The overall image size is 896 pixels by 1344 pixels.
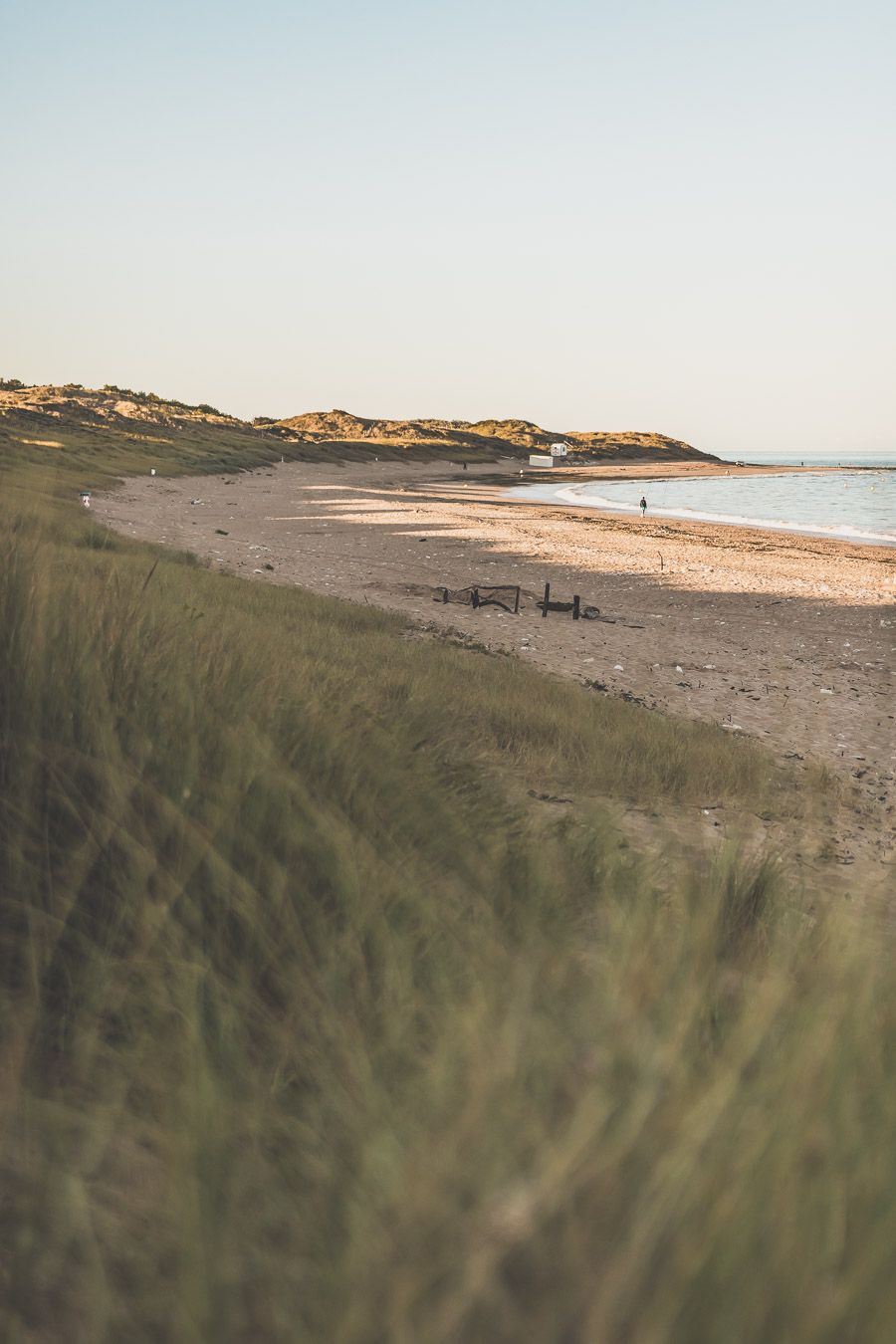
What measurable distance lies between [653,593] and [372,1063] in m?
18.8

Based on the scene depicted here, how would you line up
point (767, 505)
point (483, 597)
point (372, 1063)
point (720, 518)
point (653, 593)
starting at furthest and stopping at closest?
1. point (767, 505)
2. point (720, 518)
3. point (653, 593)
4. point (483, 597)
5. point (372, 1063)

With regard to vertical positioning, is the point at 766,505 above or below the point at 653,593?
above

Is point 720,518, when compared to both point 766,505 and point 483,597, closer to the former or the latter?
point 766,505

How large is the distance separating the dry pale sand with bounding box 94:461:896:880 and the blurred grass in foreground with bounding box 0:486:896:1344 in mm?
884

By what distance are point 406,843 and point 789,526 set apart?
43.2 meters

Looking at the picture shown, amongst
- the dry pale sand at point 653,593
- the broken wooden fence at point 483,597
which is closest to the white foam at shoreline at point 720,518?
the dry pale sand at point 653,593

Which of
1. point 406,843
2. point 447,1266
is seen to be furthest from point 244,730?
point 447,1266

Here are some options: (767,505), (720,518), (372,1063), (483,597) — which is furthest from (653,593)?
(767,505)

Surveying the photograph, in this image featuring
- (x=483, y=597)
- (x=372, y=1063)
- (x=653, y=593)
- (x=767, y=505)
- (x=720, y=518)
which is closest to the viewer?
(x=372, y=1063)

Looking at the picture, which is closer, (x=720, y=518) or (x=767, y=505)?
(x=720, y=518)

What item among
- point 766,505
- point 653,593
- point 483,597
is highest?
point 766,505

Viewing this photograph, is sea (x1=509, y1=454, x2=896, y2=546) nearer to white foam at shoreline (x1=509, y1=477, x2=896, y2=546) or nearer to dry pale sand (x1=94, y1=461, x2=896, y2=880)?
white foam at shoreline (x1=509, y1=477, x2=896, y2=546)

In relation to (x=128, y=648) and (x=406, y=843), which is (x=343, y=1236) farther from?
(x=128, y=648)

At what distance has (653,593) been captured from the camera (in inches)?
765
